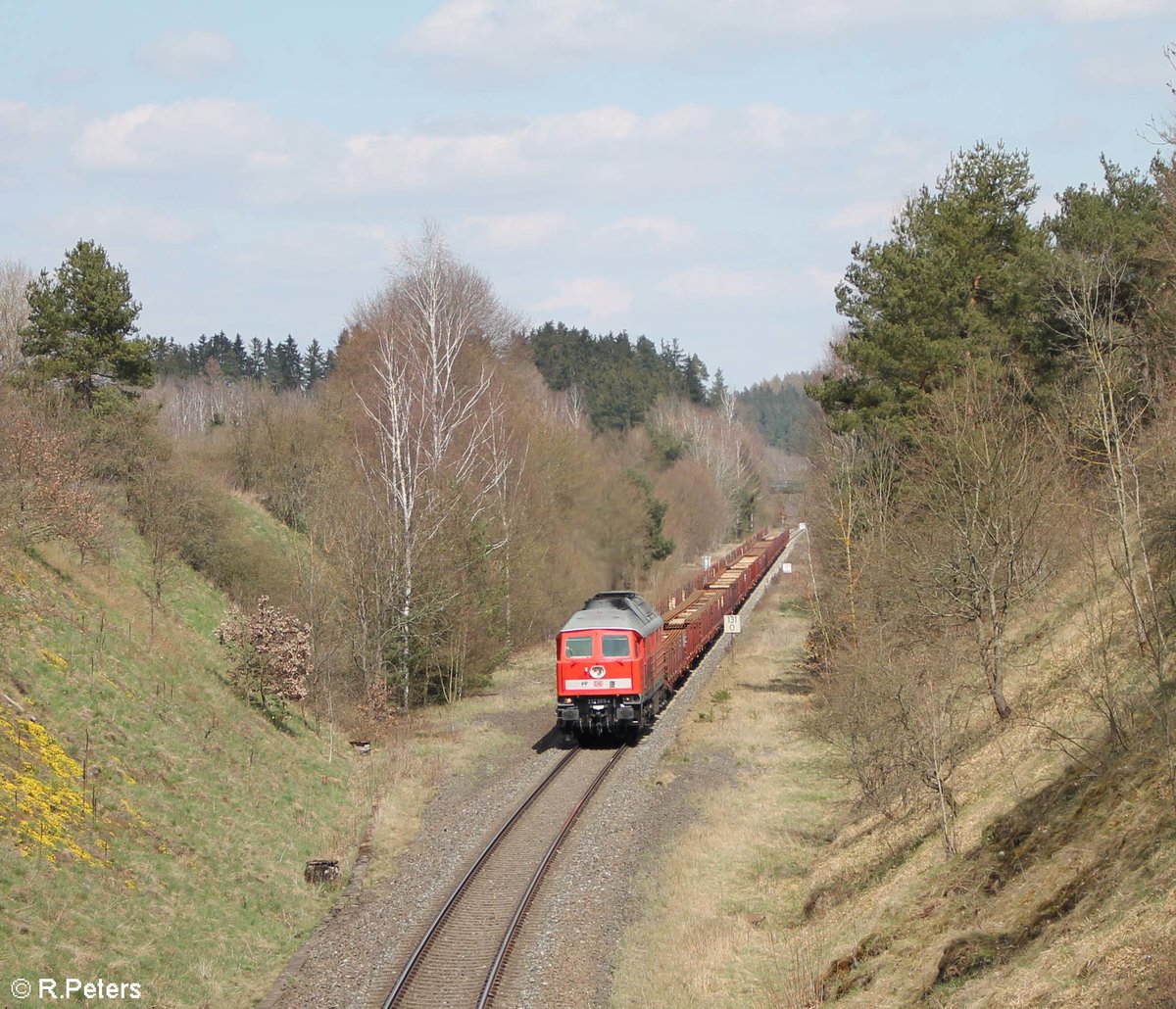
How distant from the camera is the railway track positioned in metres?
12.7

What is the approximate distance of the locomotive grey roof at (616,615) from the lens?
85.8 ft

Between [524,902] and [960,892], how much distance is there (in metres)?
6.10

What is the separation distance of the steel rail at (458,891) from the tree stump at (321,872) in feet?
Result: 6.43

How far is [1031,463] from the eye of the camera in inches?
871

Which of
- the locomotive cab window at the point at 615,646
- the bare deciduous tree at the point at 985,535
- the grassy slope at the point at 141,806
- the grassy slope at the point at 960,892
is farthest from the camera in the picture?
the locomotive cab window at the point at 615,646

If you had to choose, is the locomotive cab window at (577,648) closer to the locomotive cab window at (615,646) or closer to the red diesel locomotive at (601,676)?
the red diesel locomotive at (601,676)

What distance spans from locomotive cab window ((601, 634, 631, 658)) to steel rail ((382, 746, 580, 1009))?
2864 mm

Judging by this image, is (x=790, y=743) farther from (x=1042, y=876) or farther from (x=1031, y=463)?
(x=1042, y=876)

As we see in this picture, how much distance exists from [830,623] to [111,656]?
1759 cm

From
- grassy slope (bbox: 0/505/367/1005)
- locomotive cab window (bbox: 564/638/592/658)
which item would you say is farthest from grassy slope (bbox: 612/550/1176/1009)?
locomotive cab window (bbox: 564/638/592/658)

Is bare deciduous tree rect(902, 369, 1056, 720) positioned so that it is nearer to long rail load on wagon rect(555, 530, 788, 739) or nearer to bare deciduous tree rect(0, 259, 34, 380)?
long rail load on wagon rect(555, 530, 788, 739)

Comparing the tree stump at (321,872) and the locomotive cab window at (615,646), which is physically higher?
the locomotive cab window at (615,646)

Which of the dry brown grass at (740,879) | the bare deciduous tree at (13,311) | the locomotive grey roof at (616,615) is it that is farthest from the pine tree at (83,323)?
the dry brown grass at (740,879)

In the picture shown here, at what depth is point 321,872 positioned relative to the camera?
16.4 metres
